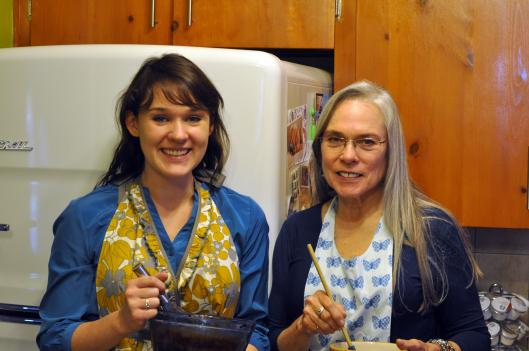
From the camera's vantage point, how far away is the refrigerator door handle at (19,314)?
1791mm

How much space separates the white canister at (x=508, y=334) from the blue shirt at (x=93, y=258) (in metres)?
0.94

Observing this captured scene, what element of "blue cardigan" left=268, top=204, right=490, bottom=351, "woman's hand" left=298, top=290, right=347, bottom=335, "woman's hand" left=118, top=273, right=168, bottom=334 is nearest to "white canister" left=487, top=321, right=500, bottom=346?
"blue cardigan" left=268, top=204, right=490, bottom=351

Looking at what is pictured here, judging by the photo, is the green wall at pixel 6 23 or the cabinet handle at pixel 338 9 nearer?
the cabinet handle at pixel 338 9

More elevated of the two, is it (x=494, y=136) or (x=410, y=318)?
(x=494, y=136)

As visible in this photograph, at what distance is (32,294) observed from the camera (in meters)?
1.79

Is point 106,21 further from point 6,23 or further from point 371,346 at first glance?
point 371,346

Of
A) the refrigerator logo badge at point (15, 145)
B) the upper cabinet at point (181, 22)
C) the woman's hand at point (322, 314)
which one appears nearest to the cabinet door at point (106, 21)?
the upper cabinet at point (181, 22)

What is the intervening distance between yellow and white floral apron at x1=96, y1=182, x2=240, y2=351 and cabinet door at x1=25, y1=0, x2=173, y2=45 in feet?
2.53

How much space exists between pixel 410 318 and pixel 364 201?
0.22m

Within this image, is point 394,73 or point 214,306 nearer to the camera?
point 214,306

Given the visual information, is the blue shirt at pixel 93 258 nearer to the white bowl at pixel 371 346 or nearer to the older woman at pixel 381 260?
the older woman at pixel 381 260

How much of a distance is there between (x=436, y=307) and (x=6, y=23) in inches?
54.0

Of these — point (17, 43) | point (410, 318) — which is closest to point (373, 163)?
point (410, 318)

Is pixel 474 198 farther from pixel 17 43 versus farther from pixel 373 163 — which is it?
pixel 17 43
